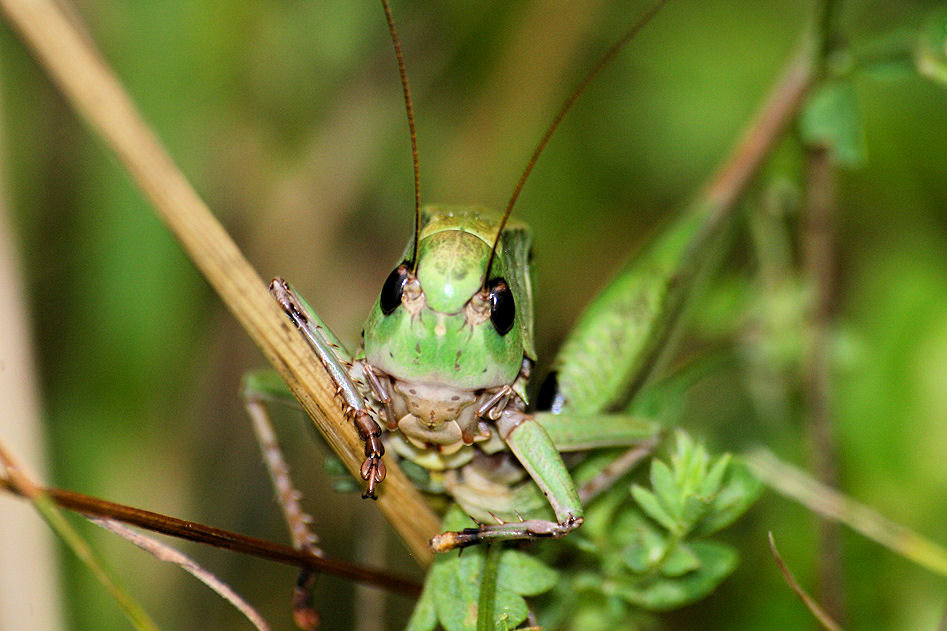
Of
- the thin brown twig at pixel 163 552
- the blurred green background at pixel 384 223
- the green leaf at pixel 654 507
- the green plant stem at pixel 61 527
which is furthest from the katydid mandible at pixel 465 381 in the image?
the blurred green background at pixel 384 223

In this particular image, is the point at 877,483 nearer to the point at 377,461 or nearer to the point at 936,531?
the point at 936,531

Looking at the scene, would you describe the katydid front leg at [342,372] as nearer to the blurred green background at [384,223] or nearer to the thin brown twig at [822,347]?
the blurred green background at [384,223]

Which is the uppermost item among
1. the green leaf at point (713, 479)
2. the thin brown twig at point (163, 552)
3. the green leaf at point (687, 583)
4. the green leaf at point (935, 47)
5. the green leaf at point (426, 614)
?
the green leaf at point (935, 47)

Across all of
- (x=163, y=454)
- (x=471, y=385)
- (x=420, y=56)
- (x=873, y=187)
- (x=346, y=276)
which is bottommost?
(x=471, y=385)

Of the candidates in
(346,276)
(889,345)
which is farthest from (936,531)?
(346,276)

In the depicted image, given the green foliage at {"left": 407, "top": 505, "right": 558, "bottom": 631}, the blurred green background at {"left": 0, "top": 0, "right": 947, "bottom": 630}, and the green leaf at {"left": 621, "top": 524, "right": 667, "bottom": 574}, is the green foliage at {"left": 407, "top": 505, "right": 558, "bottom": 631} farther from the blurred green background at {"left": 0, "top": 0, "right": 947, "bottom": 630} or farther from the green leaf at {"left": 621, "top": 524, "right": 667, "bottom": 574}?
the blurred green background at {"left": 0, "top": 0, "right": 947, "bottom": 630}

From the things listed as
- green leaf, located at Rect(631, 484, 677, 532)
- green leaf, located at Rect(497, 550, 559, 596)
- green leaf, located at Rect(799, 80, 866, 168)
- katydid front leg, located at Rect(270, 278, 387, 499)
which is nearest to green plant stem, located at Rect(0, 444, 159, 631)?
katydid front leg, located at Rect(270, 278, 387, 499)
